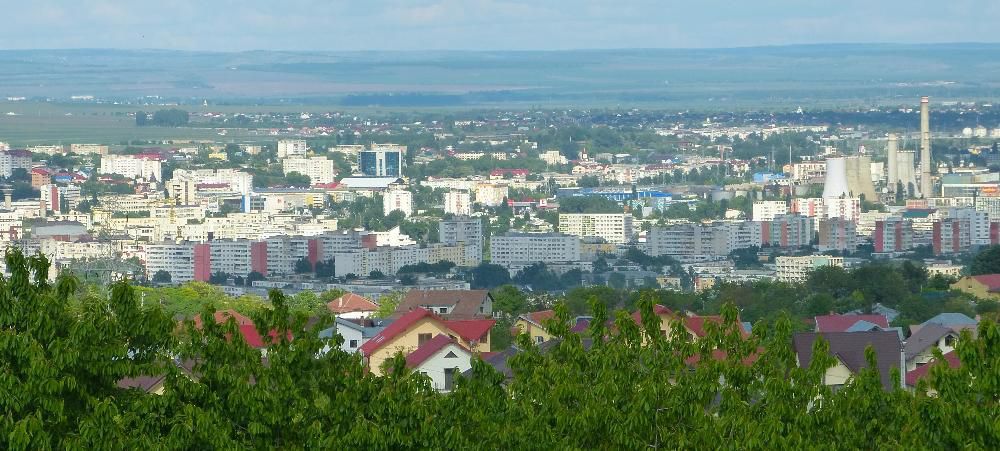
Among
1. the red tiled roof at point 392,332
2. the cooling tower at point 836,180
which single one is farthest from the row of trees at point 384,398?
the cooling tower at point 836,180

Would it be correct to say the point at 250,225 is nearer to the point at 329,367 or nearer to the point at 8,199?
the point at 8,199

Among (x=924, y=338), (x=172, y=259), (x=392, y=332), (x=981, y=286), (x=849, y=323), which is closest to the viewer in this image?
(x=924, y=338)

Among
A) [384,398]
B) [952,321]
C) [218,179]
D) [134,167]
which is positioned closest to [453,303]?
[952,321]

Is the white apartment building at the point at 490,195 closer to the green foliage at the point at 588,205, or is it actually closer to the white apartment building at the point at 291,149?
the green foliage at the point at 588,205

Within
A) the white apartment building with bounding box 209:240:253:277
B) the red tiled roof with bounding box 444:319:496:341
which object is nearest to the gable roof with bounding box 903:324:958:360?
the red tiled roof with bounding box 444:319:496:341

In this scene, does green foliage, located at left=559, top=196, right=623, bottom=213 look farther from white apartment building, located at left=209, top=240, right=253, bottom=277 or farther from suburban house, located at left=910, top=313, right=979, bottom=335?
suburban house, located at left=910, top=313, right=979, bottom=335

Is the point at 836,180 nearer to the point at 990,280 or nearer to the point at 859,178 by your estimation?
the point at 859,178
